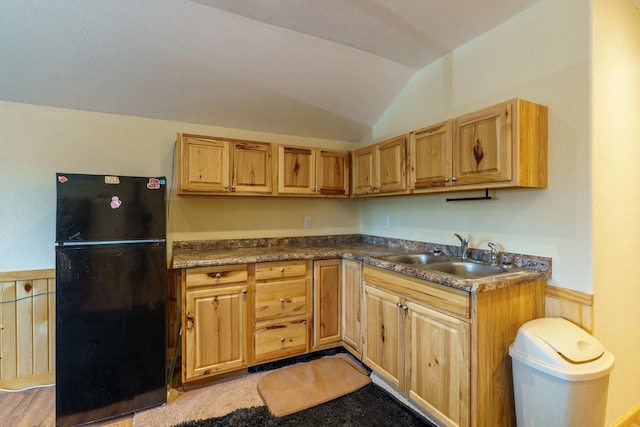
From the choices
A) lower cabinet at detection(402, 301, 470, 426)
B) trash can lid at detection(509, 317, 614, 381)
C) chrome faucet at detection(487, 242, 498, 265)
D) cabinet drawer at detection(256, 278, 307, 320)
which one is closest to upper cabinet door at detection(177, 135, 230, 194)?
cabinet drawer at detection(256, 278, 307, 320)

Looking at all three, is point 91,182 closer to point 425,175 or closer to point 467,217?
point 425,175

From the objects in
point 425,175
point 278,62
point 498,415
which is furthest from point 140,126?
point 498,415

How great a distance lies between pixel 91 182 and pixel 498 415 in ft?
8.82

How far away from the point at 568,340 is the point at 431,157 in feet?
4.24

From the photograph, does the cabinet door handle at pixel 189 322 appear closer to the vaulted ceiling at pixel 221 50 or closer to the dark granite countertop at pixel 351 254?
the dark granite countertop at pixel 351 254

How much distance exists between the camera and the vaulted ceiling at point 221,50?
67.8 inches

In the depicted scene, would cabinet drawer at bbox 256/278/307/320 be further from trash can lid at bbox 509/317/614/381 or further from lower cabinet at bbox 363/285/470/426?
trash can lid at bbox 509/317/614/381

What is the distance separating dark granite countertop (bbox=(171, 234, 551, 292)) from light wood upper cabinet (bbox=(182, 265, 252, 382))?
122mm

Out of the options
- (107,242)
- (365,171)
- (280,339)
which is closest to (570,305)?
(365,171)

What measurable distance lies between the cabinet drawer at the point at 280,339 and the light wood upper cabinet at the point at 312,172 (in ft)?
3.78

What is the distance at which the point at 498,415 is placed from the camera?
4.98ft

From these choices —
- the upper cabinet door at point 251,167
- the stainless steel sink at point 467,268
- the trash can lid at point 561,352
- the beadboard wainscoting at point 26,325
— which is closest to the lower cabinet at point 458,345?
the trash can lid at point 561,352

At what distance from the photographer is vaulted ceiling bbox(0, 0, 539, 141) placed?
1.72 m

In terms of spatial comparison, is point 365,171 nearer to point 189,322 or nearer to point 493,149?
point 493,149
